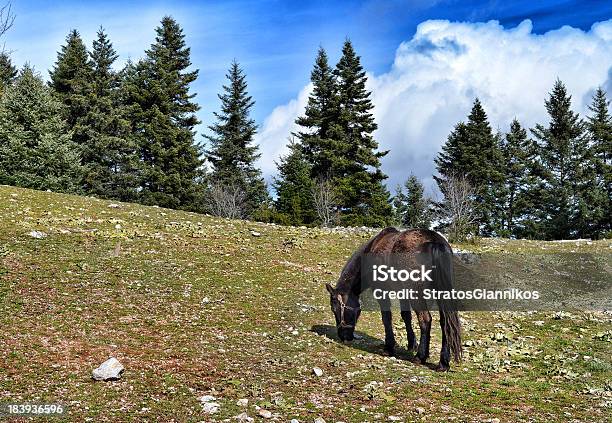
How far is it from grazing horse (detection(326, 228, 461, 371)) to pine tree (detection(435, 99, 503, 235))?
49.2 metres

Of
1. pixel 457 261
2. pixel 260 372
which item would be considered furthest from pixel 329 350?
pixel 457 261

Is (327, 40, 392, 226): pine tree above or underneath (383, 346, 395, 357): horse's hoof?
above

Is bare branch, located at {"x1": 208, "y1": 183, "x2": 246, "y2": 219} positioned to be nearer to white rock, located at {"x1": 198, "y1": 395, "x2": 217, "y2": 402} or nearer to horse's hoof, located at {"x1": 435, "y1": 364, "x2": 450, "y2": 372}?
horse's hoof, located at {"x1": 435, "y1": 364, "x2": 450, "y2": 372}

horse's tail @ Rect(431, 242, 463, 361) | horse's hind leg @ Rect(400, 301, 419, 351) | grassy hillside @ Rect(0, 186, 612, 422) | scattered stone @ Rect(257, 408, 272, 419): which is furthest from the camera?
horse's hind leg @ Rect(400, 301, 419, 351)

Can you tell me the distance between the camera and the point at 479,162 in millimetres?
61594

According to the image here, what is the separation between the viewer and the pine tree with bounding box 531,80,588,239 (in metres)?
54.9

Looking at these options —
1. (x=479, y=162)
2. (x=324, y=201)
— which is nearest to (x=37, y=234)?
(x=324, y=201)

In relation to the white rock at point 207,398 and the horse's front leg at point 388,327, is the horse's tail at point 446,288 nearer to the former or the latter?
the horse's front leg at point 388,327

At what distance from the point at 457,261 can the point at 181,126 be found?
39.0 metres

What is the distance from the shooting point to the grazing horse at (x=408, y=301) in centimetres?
968

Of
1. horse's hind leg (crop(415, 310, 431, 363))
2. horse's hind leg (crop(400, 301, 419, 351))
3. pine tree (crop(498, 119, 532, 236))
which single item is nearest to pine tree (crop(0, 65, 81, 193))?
horse's hind leg (crop(400, 301, 419, 351))

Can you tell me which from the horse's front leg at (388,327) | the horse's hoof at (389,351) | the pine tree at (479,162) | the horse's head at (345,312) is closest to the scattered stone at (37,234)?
the horse's head at (345,312)

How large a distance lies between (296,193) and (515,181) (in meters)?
29.0

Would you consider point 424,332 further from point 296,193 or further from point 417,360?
point 296,193
